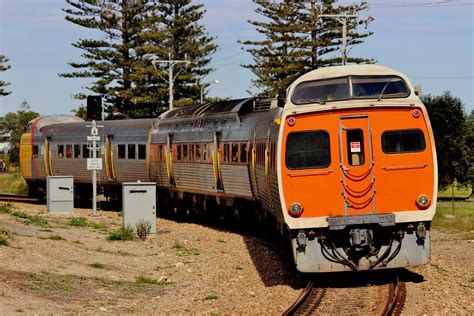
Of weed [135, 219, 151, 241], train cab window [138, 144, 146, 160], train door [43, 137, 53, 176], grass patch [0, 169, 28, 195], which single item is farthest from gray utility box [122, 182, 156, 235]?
grass patch [0, 169, 28, 195]

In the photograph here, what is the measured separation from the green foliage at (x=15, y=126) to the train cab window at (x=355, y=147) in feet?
226

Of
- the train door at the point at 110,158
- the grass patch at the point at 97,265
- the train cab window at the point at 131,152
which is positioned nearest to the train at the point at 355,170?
the grass patch at the point at 97,265

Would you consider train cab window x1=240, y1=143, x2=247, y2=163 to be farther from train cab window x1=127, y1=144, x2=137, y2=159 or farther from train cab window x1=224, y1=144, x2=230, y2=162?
train cab window x1=127, y1=144, x2=137, y2=159

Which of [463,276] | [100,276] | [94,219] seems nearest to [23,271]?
[100,276]

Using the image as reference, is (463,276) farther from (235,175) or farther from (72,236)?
(72,236)

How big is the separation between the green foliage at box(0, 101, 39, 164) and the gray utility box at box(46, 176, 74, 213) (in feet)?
167

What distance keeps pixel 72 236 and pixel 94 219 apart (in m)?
6.25

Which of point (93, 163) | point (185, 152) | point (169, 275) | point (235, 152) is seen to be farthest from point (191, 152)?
point (169, 275)

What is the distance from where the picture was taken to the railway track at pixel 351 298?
1232cm

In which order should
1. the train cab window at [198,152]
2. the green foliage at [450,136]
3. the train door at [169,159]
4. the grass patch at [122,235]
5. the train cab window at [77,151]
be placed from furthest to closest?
the green foliage at [450,136]
the train cab window at [77,151]
the train door at [169,159]
the train cab window at [198,152]
the grass patch at [122,235]

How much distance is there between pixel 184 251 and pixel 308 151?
7515mm

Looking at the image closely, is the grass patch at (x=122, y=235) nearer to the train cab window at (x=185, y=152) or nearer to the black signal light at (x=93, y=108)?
the train cab window at (x=185, y=152)

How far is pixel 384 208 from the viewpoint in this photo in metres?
14.0

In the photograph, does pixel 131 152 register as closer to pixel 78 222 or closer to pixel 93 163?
pixel 93 163
